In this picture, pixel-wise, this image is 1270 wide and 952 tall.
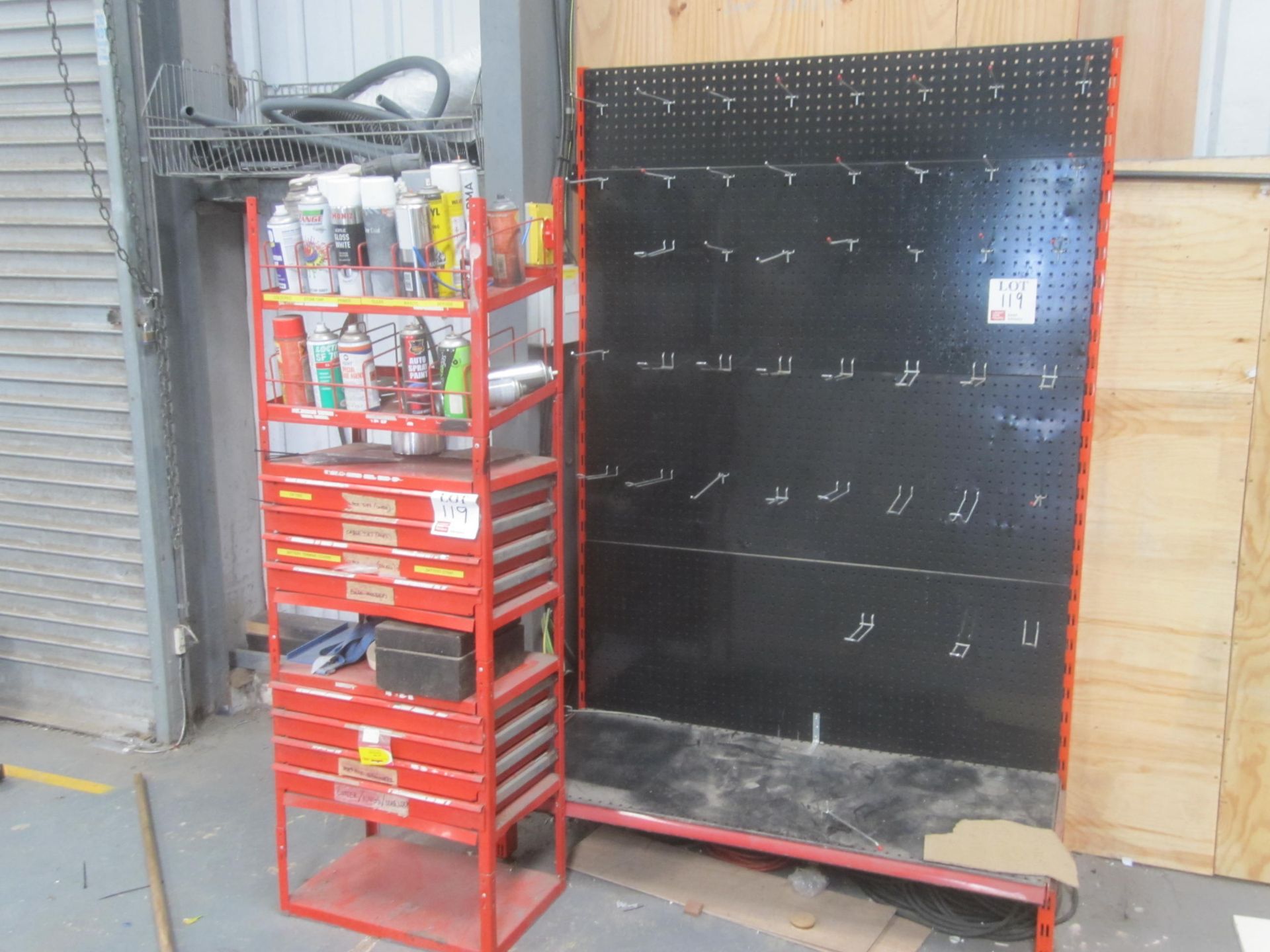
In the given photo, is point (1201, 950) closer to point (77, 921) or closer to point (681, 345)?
point (681, 345)

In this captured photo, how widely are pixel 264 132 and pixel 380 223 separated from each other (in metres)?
1.05

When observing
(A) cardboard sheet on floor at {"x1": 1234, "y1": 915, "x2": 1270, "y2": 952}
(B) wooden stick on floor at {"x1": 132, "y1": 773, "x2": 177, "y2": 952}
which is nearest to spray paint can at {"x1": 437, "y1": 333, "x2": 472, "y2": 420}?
(B) wooden stick on floor at {"x1": 132, "y1": 773, "x2": 177, "y2": 952}

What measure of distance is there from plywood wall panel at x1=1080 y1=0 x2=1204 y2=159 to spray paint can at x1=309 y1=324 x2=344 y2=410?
1.93m

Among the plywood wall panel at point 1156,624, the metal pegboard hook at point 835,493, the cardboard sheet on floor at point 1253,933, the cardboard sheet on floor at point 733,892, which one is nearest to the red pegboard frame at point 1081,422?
the plywood wall panel at point 1156,624

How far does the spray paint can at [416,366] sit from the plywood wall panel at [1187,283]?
5.58 feet

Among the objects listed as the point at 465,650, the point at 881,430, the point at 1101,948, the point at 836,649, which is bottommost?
the point at 1101,948

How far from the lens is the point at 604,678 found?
3.26 m

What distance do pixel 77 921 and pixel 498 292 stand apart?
6.16 feet

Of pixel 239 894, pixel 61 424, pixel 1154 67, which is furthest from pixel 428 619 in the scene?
pixel 1154 67

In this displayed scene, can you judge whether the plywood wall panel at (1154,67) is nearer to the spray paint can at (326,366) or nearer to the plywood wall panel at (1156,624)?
the plywood wall panel at (1156,624)

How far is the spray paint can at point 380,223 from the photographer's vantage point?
2.36m

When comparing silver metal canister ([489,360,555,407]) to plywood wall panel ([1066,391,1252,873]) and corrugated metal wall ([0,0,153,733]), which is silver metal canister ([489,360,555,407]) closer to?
plywood wall panel ([1066,391,1252,873])

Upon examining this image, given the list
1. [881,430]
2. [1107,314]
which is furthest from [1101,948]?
[1107,314]

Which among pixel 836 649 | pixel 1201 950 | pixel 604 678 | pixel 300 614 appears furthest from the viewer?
pixel 300 614
